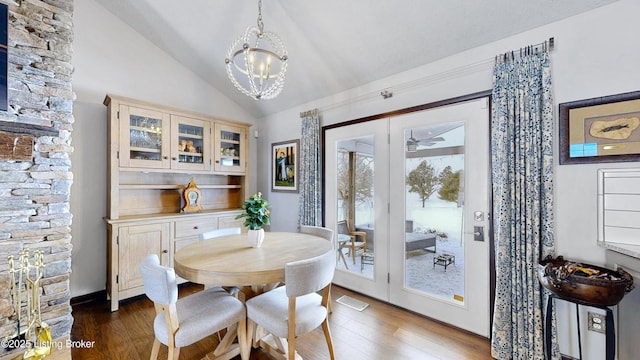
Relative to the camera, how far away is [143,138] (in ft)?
10.3

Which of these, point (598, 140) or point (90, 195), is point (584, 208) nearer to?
point (598, 140)

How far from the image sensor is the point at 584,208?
73.8 inches

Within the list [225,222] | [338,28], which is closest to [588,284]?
[338,28]

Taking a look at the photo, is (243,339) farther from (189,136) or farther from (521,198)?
(189,136)

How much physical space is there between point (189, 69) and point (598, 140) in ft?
15.0

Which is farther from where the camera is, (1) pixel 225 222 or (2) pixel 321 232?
(1) pixel 225 222

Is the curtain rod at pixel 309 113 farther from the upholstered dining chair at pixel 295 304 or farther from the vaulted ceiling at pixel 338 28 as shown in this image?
the upholstered dining chair at pixel 295 304

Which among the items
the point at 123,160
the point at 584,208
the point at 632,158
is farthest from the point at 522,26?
the point at 123,160

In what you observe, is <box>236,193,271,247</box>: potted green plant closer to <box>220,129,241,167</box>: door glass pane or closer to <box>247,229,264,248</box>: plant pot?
<box>247,229,264,248</box>: plant pot

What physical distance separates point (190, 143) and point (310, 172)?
170 centimetres

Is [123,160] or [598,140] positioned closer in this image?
[598,140]

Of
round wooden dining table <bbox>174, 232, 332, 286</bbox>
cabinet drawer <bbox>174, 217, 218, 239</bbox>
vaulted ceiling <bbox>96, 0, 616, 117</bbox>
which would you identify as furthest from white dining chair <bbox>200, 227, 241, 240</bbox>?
vaulted ceiling <bbox>96, 0, 616, 117</bbox>

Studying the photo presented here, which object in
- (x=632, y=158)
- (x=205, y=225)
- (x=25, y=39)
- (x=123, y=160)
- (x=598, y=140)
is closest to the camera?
(x=632, y=158)

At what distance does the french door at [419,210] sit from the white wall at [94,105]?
279cm
